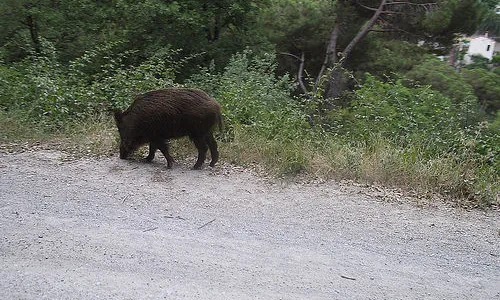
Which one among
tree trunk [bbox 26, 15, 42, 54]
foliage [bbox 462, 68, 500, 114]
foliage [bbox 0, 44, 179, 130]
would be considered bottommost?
foliage [bbox 462, 68, 500, 114]

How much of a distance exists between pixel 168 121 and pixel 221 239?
2669mm

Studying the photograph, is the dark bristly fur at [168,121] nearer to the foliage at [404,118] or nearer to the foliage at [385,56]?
the foliage at [404,118]

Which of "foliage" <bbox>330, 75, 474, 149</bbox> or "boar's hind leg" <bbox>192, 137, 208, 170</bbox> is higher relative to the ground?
"foliage" <bbox>330, 75, 474, 149</bbox>

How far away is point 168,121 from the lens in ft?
24.1

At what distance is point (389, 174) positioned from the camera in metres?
7.20

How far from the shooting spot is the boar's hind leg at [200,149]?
753cm

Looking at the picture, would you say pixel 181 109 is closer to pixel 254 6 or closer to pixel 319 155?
pixel 319 155

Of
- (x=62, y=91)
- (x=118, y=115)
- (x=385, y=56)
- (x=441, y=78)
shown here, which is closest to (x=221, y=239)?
(x=118, y=115)

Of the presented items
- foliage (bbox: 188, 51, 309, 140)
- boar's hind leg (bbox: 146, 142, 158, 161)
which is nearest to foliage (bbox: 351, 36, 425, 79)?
foliage (bbox: 188, 51, 309, 140)

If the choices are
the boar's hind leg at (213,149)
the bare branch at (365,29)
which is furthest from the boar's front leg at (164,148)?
the bare branch at (365,29)

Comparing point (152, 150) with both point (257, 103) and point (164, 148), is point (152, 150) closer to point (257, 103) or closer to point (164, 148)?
point (164, 148)

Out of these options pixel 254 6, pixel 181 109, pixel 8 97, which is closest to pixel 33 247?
pixel 181 109

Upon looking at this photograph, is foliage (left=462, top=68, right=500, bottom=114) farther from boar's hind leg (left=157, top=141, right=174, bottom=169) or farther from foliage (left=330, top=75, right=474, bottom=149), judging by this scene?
boar's hind leg (left=157, top=141, right=174, bottom=169)

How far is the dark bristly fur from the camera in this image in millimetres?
7332
